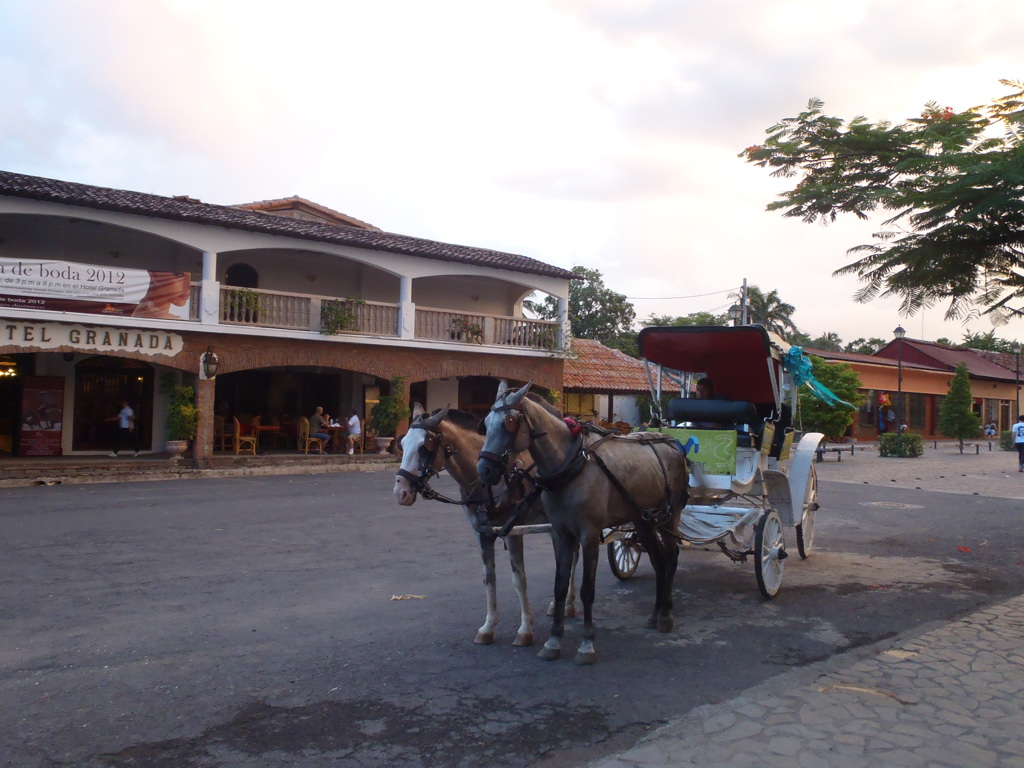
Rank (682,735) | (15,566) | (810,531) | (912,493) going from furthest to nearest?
(912,493) → (810,531) → (15,566) → (682,735)

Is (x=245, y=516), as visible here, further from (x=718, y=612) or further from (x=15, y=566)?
(x=718, y=612)

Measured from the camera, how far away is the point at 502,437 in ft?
16.4

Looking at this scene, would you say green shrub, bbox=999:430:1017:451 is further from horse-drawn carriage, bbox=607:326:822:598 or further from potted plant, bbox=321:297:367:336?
horse-drawn carriage, bbox=607:326:822:598

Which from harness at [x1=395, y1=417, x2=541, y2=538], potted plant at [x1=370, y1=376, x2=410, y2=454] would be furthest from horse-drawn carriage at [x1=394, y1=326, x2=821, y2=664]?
potted plant at [x1=370, y1=376, x2=410, y2=454]

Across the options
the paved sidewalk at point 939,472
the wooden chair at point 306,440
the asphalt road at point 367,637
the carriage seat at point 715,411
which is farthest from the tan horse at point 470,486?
the wooden chair at point 306,440

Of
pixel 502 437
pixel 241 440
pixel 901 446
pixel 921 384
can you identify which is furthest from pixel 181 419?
pixel 921 384

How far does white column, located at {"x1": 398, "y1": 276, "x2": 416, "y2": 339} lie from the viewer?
73.2ft

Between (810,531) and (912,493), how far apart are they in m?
8.49

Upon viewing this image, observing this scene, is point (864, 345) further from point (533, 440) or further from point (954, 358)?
point (533, 440)

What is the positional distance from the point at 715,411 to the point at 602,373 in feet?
72.3

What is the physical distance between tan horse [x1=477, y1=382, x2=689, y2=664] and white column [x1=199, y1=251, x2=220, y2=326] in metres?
15.6

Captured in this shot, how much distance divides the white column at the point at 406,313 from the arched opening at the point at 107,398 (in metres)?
6.80

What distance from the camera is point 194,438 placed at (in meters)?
18.8

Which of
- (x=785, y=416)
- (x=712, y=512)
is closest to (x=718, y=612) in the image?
(x=712, y=512)
